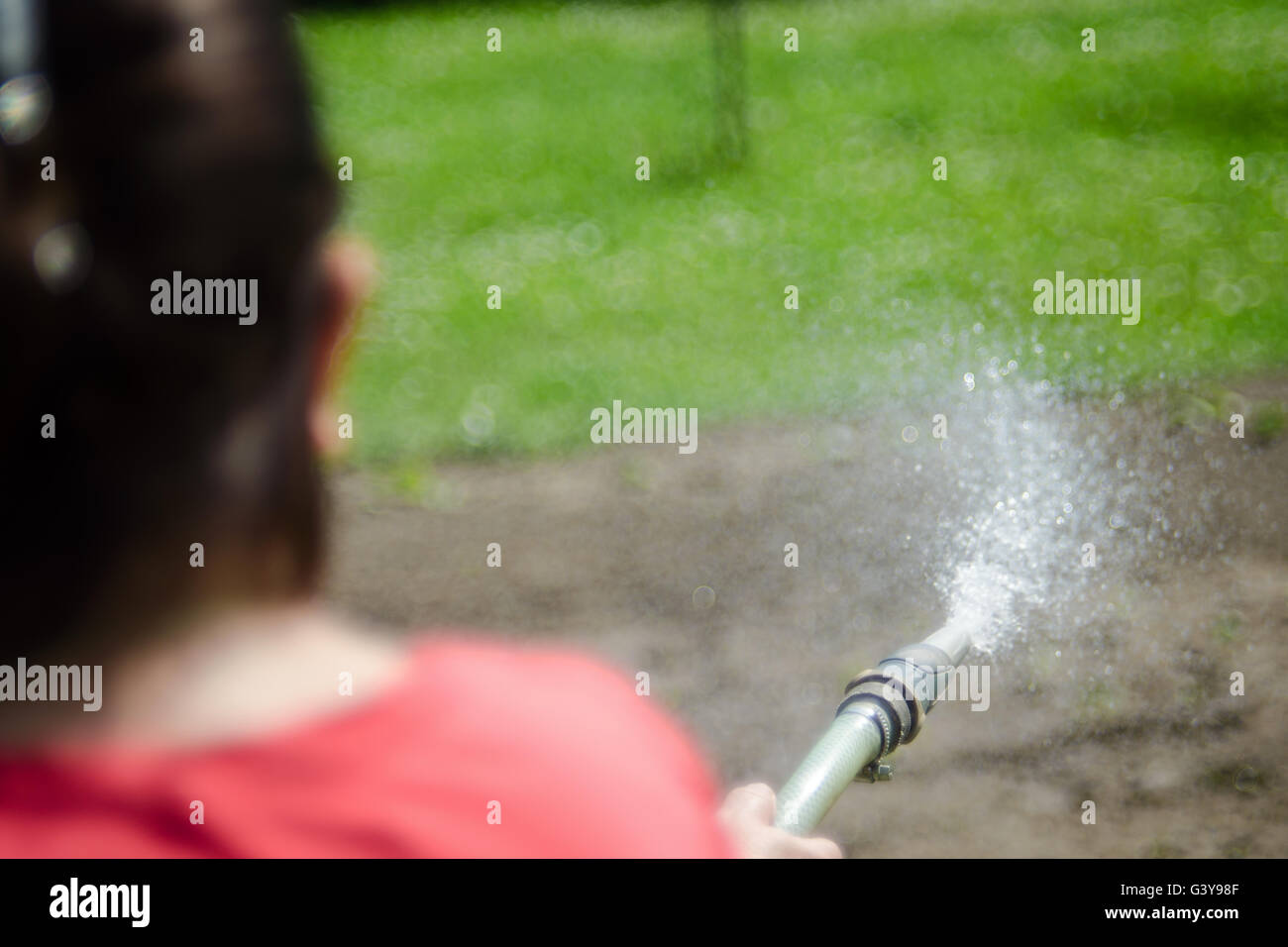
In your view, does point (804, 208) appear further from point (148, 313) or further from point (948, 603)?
point (148, 313)

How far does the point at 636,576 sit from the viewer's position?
162 inches

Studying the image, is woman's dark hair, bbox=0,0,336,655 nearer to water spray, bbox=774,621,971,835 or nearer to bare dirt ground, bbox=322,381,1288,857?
water spray, bbox=774,621,971,835

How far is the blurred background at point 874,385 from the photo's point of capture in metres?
3.12

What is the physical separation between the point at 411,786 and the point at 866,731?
35.3 inches

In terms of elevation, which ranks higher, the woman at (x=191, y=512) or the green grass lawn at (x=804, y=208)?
the green grass lawn at (x=804, y=208)

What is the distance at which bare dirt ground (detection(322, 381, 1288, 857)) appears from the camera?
295 cm

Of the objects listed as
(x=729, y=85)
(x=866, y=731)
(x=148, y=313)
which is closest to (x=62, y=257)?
(x=148, y=313)

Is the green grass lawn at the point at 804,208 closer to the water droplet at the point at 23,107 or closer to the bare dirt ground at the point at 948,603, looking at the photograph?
the bare dirt ground at the point at 948,603

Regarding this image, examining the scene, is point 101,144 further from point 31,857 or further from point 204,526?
point 31,857

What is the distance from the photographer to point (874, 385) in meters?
4.53

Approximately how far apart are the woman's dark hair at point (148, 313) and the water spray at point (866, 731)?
83cm

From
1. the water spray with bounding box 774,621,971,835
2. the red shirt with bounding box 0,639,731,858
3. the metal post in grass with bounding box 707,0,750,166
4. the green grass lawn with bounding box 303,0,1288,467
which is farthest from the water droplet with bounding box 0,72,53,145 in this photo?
the metal post in grass with bounding box 707,0,750,166

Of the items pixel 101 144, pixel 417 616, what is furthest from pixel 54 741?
pixel 417 616

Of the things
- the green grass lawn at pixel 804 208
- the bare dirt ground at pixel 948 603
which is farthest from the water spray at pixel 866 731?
the green grass lawn at pixel 804 208
